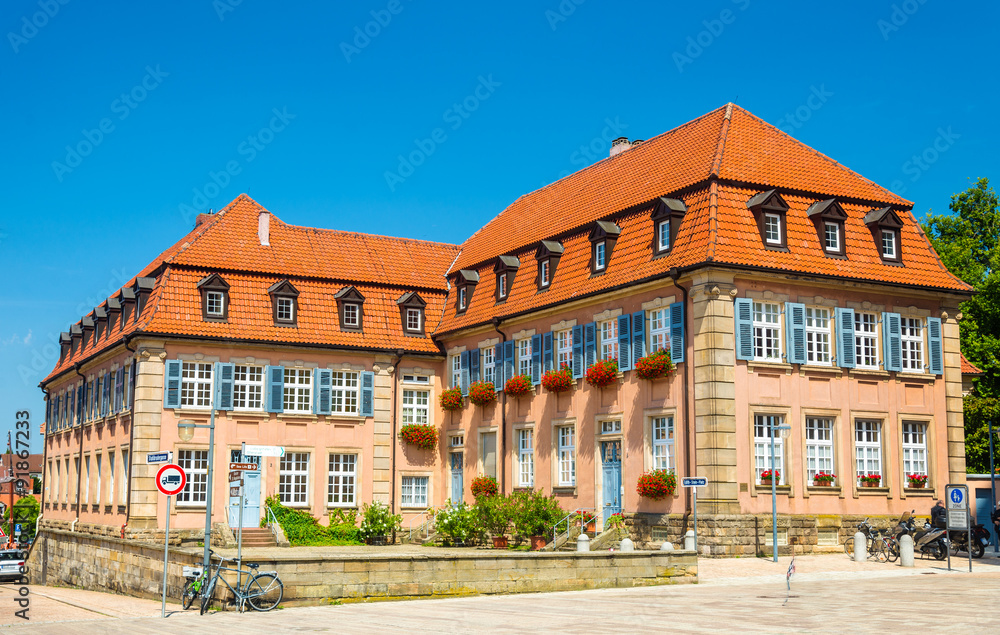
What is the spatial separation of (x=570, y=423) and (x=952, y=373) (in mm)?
10938

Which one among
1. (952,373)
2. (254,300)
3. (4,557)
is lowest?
(4,557)

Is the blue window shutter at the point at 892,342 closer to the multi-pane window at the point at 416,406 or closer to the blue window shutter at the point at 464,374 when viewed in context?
the blue window shutter at the point at 464,374

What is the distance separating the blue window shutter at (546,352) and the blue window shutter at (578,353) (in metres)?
1.30

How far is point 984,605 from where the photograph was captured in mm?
16766

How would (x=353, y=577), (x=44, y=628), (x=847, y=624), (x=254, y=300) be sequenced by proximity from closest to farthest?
(x=847, y=624) → (x=44, y=628) → (x=353, y=577) → (x=254, y=300)

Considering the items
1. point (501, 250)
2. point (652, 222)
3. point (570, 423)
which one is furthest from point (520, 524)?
point (501, 250)

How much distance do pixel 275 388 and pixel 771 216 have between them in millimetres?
17740

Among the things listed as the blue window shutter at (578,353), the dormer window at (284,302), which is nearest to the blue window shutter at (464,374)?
the dormer window at (284,302)

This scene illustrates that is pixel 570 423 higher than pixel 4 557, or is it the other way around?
pixel 570 423

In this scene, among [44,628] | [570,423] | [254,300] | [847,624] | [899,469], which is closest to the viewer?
[847,624]

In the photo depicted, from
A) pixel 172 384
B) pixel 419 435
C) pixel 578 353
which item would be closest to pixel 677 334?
pixel 578 353

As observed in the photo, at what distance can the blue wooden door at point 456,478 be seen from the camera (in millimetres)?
39625

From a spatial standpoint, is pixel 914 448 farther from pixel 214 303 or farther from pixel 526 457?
pixel 214 303

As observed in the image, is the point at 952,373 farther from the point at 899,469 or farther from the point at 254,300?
the point at 254,300
